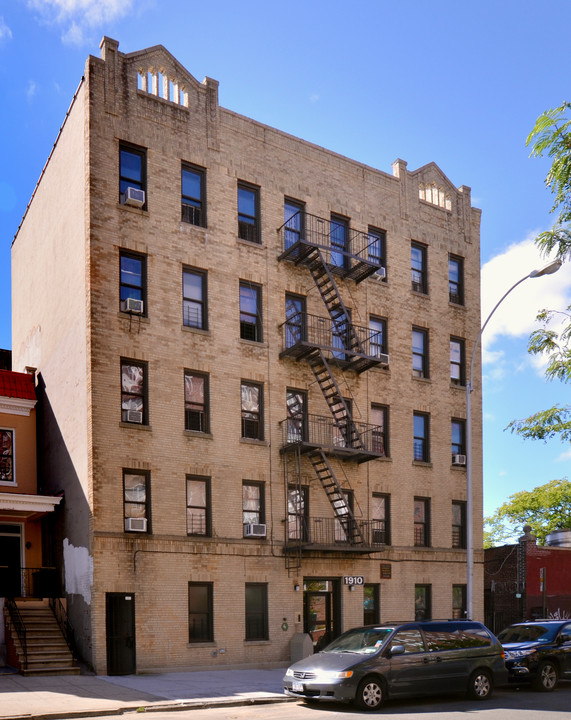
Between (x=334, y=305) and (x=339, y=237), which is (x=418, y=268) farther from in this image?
(x=334, y=305)

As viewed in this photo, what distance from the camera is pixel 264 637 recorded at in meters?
24.7

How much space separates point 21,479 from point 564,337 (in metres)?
16.9

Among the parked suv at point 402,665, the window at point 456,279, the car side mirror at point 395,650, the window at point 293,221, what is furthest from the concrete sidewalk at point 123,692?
the window at point 456,279

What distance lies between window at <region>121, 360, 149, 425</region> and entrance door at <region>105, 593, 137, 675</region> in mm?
4743

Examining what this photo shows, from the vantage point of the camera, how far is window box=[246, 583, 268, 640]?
80.6 ft

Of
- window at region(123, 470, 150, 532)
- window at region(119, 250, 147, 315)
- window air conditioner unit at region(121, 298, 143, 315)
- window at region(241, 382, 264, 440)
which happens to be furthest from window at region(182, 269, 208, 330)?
window at region(123, 470, 150, 532)

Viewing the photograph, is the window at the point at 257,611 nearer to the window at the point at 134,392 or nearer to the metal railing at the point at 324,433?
the metal railing at the point at 324,433

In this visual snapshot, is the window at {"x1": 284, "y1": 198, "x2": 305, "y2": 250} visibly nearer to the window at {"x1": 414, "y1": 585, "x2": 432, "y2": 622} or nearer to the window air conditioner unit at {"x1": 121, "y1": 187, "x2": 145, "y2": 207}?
the window air conditioner unit at {"x1": 121, "y1": 187, "x2": 145, "y2": 207}

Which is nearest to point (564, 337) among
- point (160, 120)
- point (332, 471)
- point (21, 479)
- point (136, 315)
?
point (332, 471)

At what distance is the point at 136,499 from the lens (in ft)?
75.3

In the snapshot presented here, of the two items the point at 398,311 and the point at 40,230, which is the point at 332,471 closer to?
the point at 398,311

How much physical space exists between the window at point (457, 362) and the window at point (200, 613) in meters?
13.2

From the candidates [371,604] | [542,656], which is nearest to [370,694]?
[542,656]

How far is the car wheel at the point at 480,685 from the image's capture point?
16719mm
